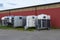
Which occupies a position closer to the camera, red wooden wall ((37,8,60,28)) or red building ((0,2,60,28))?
red wooden wall ((37,8,60,28))

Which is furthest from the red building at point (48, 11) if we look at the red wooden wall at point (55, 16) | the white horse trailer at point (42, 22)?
the white horse trailer at point (42, 22)

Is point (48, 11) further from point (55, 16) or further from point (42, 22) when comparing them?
point (42, 22)

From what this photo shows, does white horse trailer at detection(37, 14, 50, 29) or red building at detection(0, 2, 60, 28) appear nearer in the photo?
white horse trailer at detection(37, 14, 50, 29)

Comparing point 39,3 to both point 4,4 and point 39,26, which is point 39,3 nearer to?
point 39,26

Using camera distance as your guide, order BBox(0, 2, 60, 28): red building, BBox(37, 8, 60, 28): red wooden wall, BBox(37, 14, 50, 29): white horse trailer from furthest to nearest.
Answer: BBox(0, 2, 60, 28): red building < BBox(37, 8, 60, 28): red wooden wall < BBox(37, 14, 50, 29): white horse trailer

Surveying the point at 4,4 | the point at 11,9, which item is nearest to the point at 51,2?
the point at 11,9

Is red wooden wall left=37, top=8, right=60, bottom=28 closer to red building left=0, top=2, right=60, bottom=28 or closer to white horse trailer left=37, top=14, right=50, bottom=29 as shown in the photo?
red building left=0, top=2, right=60, bottom=28

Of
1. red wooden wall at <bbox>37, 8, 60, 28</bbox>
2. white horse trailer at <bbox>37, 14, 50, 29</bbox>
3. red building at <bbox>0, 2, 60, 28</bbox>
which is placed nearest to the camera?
white horse trailer at <bbox>37, 14, 50, 29</bbox>

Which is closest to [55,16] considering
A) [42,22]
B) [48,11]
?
[48,11]

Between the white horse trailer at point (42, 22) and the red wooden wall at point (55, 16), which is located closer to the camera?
the white horse trailer at point (42, 22)

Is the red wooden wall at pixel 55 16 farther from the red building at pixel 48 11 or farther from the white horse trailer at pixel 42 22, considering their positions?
the white horse trailer at pixel 42 22

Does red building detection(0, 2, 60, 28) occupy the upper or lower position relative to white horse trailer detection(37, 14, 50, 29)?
upper

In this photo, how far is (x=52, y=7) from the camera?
24703 mm

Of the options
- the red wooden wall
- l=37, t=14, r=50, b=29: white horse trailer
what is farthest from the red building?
l=37, t=14, r=50, b=29: white horse trailer
